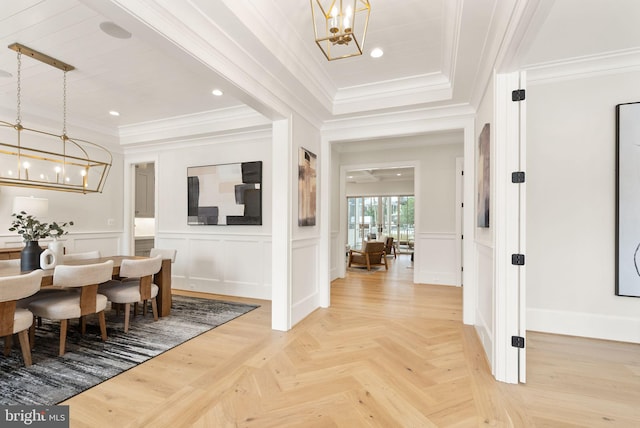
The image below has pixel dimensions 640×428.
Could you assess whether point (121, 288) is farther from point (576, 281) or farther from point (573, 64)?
point (573, 64)

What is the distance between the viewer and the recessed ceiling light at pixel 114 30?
2.46m

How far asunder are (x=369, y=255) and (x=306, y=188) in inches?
168

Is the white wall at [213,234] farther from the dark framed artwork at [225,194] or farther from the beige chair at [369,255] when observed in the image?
the beige chair at [369,255]

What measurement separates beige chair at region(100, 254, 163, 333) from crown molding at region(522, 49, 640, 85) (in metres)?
4.45

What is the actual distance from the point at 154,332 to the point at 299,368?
73.0 inches

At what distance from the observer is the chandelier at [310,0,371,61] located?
171cm

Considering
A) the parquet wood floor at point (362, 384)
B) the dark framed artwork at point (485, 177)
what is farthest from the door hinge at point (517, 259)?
the parquet wood floor at point (362, 384)

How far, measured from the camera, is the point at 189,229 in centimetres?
531

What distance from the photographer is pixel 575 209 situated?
3.20m

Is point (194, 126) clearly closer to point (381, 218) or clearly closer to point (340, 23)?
point (340, 23)

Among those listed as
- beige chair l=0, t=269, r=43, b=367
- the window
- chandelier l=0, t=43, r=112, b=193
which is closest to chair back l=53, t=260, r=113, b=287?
beige chair l=0, t=269, r=43, b=367

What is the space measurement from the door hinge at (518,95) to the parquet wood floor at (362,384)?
7.22 ft

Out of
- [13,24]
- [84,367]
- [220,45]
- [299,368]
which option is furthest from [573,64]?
[84,367]

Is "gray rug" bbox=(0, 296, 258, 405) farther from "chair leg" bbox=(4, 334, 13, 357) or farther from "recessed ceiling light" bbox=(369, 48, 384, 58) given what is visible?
"recessed ceiling light" bbox=(369, 48, 384, 58)
